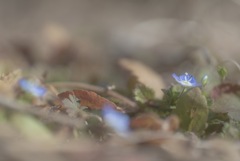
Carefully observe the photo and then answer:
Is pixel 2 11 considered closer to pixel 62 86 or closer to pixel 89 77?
pixel 89 77

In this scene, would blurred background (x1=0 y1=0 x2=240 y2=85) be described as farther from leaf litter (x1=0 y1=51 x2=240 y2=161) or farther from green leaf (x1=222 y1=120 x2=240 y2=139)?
green leaf (x1=222 y1=120 x2=240 y2=139)

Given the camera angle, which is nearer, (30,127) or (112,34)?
(30,127)

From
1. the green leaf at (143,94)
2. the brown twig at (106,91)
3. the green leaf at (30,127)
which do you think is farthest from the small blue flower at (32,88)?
the green leaf at (30,127)

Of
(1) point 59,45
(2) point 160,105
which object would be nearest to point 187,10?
(1) point 59,45

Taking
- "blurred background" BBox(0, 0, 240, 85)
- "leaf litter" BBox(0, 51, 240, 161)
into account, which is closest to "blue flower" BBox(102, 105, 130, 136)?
"leaf litter" BBox(0, 51, 240, 161)

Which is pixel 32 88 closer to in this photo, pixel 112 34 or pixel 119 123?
pixel 119 123

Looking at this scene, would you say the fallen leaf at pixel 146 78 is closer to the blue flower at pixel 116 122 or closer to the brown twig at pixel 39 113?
the blue flower at pixel 116 122

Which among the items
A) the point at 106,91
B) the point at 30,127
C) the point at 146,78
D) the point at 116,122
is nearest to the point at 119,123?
the point at 116,122
